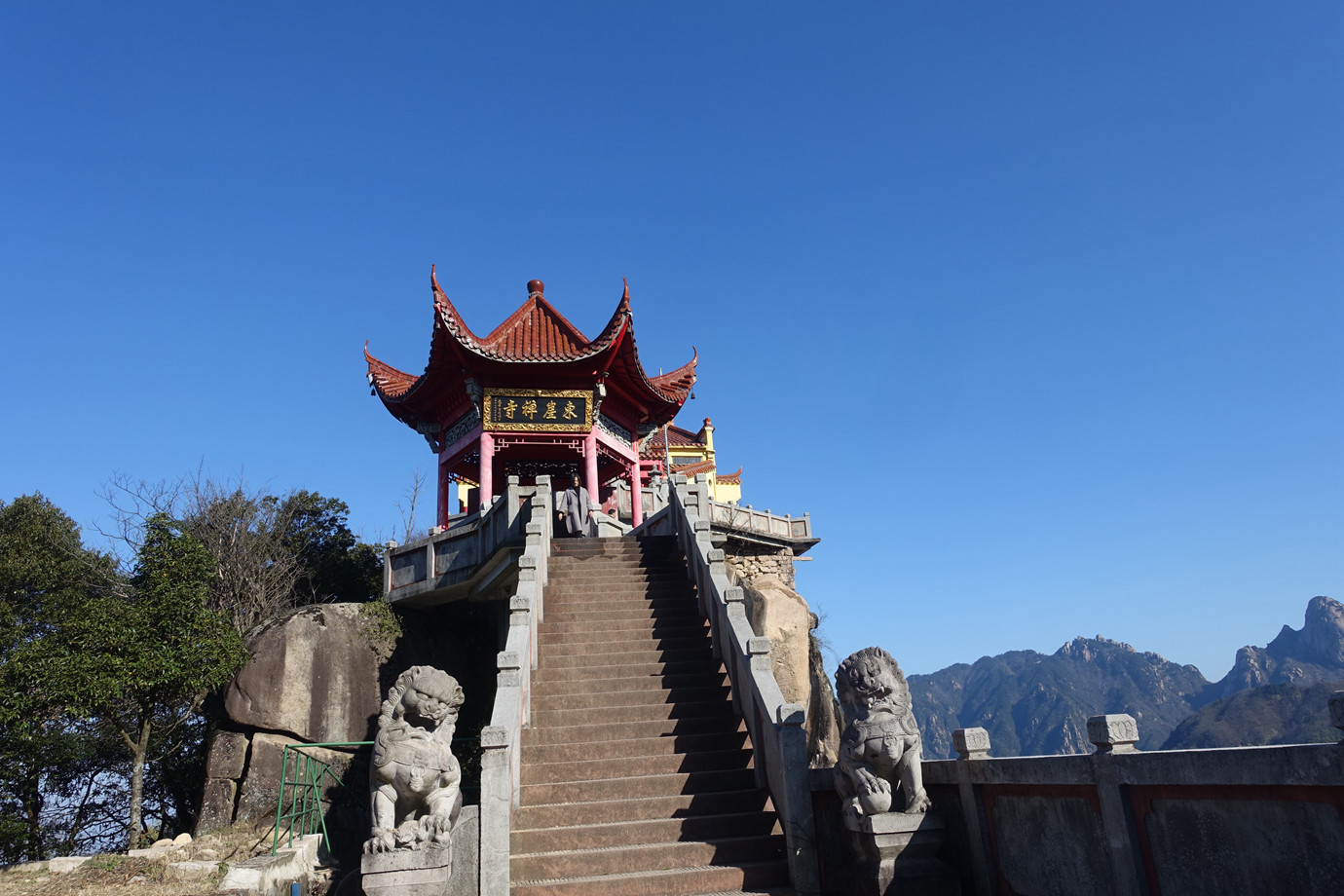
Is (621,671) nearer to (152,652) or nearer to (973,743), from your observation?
(973,743)

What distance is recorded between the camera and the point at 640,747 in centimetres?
764

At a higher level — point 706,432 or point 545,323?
point 706,432

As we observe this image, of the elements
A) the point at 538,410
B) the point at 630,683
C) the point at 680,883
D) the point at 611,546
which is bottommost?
the point at 680,883

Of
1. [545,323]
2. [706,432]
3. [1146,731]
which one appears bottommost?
[1146,731]

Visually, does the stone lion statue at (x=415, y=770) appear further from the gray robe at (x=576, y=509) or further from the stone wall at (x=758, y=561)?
the stone wall at (x=758, y=561)

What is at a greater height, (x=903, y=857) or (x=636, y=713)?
(x=636, y=713)

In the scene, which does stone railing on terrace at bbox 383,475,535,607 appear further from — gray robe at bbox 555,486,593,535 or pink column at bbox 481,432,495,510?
pink column at bbox 481,432,495,510

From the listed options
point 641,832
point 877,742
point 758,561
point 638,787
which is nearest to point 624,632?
point 638,787

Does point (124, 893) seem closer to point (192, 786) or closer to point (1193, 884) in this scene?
point (192, 786)

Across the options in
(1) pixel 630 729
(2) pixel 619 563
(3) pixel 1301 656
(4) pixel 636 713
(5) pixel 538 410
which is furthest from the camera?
(3) pixel 1301 656

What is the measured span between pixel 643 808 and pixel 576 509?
23.0 ft

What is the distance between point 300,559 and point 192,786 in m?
4.33

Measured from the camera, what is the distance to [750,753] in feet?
24.6

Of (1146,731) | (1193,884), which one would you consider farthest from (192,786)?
(1146,731)
